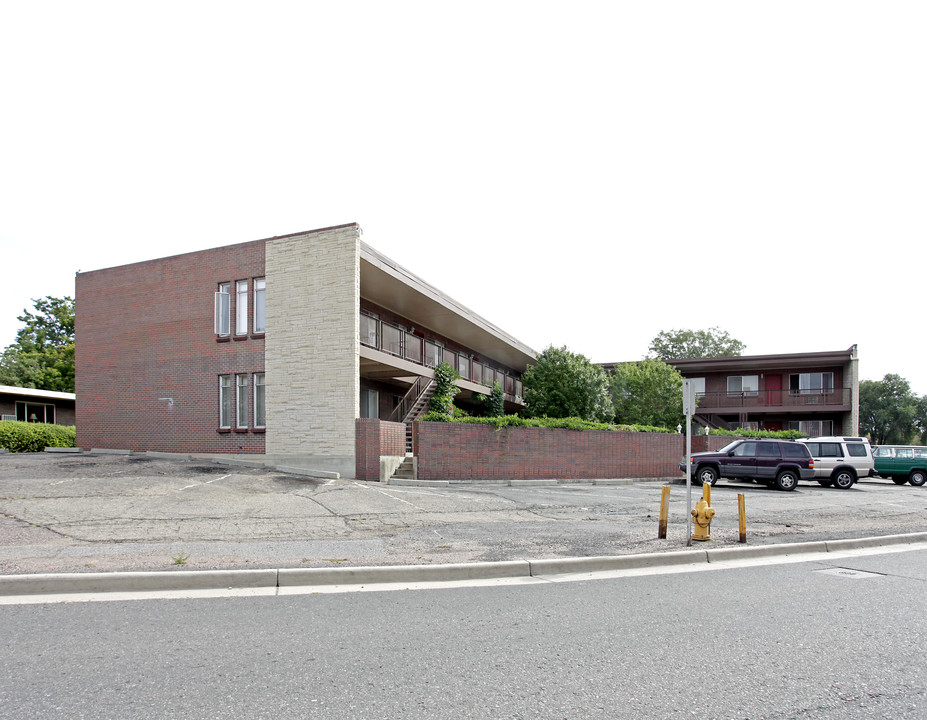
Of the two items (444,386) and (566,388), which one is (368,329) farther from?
(566,388)

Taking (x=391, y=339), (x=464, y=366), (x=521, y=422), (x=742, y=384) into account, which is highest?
(x=391, y=339)

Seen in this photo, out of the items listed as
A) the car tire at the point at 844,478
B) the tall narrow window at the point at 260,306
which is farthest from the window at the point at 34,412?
the car tire at the point at 844,478

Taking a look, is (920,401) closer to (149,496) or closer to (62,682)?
(149,496)

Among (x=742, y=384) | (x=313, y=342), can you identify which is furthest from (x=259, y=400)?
(x=742, y=384)

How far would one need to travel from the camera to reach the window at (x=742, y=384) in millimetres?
42000

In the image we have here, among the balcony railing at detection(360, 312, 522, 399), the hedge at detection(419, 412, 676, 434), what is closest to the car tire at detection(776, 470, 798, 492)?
the hedge at detection(419, 412, 676, 434)

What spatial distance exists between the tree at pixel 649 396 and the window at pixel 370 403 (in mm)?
14517

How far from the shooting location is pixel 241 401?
22.1m

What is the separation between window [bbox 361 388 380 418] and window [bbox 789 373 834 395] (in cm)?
2674

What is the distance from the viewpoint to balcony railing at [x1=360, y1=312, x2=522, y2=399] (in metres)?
23.7

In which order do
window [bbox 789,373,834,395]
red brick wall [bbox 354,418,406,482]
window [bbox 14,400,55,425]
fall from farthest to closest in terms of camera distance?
window [bbox 789,373,834,395], window [bbox 14,400,55,425], red brick wall [bbox 354,418,406,482]

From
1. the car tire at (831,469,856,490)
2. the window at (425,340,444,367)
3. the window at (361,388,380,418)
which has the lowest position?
the car tire at (831,469,856,490)

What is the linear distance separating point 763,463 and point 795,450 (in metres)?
1.24

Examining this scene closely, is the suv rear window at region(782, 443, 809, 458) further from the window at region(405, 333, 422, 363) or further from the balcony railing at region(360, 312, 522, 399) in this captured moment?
the window at region(405, 333, 422, 363)
